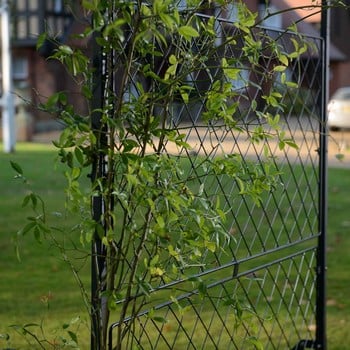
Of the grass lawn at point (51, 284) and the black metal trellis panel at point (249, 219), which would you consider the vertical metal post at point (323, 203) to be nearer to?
the black metal trellis panel at point (249, 219)

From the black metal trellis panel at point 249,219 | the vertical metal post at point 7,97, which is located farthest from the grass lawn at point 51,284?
the vertical metal post at point 7,97

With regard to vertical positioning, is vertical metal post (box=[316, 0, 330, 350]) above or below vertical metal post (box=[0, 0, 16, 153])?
above

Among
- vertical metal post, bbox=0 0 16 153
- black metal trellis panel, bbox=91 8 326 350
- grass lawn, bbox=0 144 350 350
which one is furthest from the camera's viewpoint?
vertical metal post, bbox=0 0 16 153

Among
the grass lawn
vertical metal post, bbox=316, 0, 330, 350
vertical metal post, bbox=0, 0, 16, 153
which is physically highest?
vertical metal post, bbox=316, 0, 330, 350

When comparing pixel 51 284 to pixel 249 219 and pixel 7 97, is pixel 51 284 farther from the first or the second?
pixel 7 97

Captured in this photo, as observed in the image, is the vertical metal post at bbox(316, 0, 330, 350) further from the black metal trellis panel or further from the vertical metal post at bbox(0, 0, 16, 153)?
the vertical metal post at bbox(0, 0, 16, 153)

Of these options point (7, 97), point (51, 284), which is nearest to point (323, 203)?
point (51, 284)

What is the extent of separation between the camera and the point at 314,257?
4566 millimetres

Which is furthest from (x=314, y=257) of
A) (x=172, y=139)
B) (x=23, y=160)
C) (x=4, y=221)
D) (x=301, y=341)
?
(x=23, y=160)

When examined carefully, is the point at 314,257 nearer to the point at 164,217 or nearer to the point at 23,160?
the point at 164,217

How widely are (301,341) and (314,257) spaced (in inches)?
17.5

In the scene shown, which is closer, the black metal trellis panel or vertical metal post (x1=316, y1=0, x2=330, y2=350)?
the black metal trellis panel

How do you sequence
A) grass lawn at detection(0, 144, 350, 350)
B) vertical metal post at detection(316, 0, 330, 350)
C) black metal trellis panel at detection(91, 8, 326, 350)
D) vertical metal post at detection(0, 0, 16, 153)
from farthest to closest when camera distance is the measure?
vertical metal post at detection(0, 0, 16, 153)
grass lawn at detection(0, 144, 350, 350)
vertical metal post at detection(316, 0, 330, 350)
black metal trellis panel at detection(91, 8, 326, 350)

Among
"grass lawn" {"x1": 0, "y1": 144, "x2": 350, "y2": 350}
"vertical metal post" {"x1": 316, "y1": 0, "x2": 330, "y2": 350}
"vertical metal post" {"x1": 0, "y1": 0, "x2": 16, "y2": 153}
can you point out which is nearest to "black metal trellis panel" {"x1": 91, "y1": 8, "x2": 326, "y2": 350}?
"vertical metal post" {"x1": 316, "y1": 0, "x2": 330, "y2": 350}
